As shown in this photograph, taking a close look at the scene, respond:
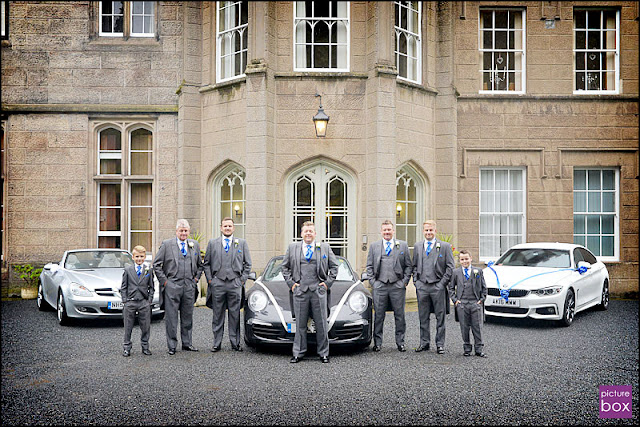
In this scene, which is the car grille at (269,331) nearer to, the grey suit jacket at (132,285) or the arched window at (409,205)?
the grey suit jacket at (132,285)

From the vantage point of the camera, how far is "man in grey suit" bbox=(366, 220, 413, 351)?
786 centimetres

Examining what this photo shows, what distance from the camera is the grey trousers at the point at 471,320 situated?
24.7 ft

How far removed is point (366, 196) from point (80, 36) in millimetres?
8704

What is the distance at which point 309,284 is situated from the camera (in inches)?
284

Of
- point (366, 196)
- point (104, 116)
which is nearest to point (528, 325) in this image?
point (366, 196)

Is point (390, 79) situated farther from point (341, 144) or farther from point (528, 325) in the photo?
point (528, 325)

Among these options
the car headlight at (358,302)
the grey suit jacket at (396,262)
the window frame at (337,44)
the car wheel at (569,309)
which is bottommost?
the car wheel at (569,309)

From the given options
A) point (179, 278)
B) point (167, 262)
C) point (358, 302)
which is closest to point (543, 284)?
point (358, 302)

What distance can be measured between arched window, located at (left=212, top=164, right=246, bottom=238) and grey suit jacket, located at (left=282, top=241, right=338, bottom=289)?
19.6 feet

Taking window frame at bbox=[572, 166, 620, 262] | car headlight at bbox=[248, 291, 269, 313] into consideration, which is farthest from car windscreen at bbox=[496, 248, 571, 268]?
car headlight at bbox=[248, 291, 269, 313]

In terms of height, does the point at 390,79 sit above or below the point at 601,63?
below

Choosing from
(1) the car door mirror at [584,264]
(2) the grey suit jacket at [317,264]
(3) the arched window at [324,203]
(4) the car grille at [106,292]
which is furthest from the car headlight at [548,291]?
(4) the car grille at [106,292]

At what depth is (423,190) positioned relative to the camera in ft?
45.8

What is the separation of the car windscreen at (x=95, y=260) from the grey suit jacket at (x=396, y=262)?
5103 mm
